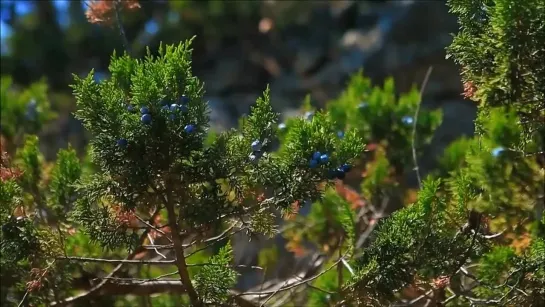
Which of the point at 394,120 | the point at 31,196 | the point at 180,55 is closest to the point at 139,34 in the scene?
the point at 394,120

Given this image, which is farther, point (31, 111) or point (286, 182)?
point (31, 111)

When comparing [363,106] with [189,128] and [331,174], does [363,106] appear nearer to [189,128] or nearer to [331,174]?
[331,174]

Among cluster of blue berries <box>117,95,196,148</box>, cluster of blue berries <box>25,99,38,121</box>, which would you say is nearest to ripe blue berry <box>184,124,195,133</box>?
cluster of blue berries <box>117,95,196,148</box>

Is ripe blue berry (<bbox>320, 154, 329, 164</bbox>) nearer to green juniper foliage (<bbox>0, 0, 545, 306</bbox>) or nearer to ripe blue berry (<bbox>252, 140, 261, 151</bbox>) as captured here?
green juniper foliage (<bbox>0, 0, 545, 306</bbox>)

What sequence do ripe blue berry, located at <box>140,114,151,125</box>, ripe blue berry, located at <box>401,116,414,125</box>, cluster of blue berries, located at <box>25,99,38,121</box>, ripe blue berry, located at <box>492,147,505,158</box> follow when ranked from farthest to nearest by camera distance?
cluster of blue berries, located at <box>25,99,38,121</box>, ripe blue berry, located at <box>401,116,414,125</box>, ripe blue berry, located at <box>140,114,151,125</box>, ripe blue berry, located at <box>492,147,505,158</box>

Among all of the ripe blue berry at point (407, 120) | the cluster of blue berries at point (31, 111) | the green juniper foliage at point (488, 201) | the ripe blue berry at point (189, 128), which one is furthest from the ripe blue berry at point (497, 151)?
the cluster of blue berries at point (31, 111)

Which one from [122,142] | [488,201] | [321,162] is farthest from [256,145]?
[488,201]

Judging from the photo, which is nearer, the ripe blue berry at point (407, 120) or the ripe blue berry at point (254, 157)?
the ripe blue berry at point (254, 157)

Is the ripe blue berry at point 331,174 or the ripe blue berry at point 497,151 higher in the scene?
the ripe blue berry at point 331,174

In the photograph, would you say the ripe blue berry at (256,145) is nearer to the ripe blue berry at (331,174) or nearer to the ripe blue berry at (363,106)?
the ripe blue berry at (331,174)

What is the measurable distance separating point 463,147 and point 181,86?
103cm

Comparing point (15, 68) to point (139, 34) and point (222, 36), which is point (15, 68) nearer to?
point (139, 34)

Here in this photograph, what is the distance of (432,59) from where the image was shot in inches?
142

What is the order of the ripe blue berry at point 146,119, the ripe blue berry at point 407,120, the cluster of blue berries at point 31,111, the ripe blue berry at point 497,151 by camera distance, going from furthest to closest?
the cluster of blue berries at point 31,111
the ripe blue berry at point 407,120
the ripe blue berry at point 146,119
the ripe blue berry at point 497,151
